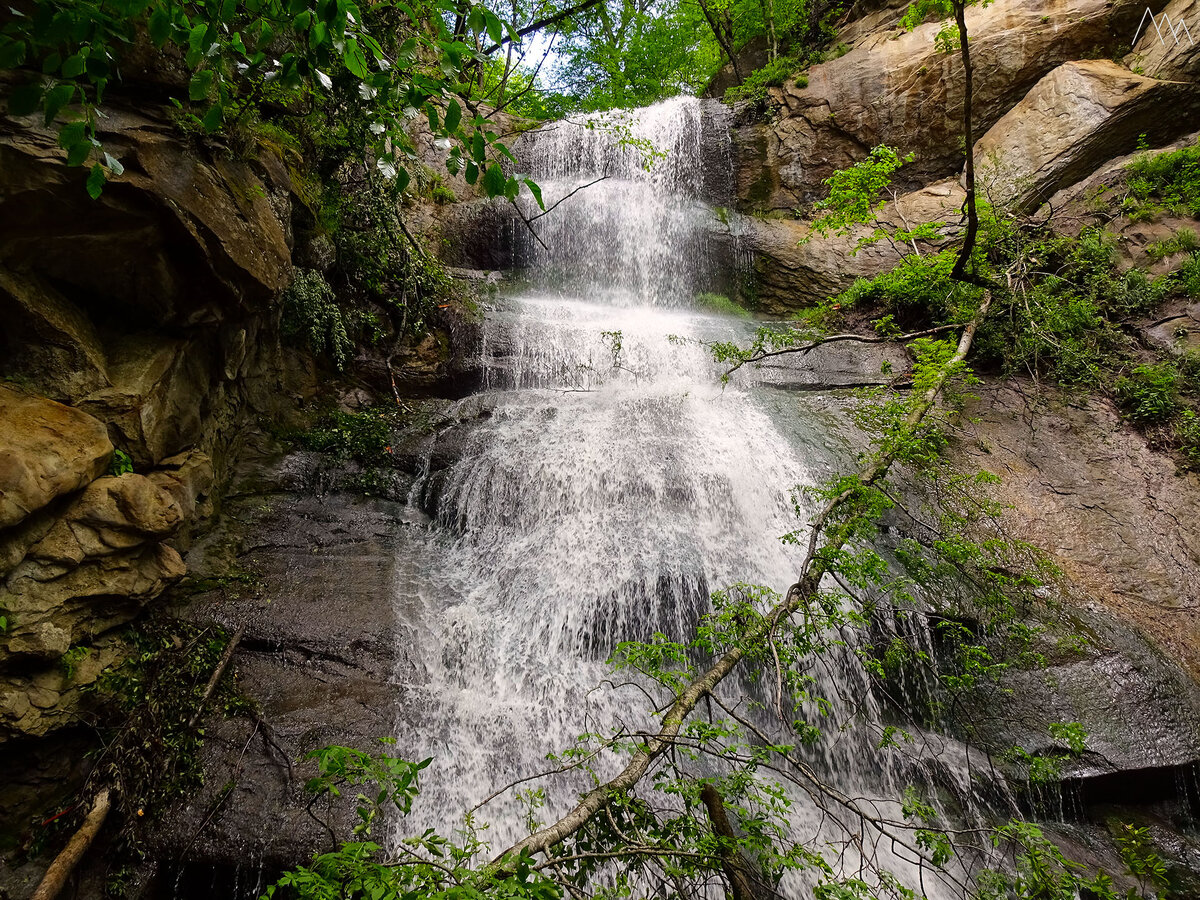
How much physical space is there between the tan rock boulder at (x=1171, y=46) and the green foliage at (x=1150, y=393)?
4.77 m

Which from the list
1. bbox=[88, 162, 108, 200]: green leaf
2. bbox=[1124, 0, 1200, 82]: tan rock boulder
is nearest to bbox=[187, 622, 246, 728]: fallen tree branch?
bbox=[88, 162, 108, 200]: green leaf

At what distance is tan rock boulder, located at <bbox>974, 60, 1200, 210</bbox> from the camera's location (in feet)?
26.3

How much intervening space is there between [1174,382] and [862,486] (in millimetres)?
5675

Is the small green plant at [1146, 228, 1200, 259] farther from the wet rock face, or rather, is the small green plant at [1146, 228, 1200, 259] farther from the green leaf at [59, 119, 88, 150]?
the green leaf at [59, 119, 88, 150]

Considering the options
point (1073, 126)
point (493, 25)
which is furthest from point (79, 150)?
point (1073, 126)

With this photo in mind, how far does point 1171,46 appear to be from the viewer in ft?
26.8

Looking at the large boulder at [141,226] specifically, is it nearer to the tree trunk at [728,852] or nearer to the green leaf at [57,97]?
the green leaf at [57,97]

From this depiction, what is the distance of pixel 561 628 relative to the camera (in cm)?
483

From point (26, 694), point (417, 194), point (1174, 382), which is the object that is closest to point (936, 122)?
point (1174, 382)

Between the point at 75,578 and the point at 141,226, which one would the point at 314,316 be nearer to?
the point at 141,226

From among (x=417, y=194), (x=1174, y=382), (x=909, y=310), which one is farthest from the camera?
(x=417, y=194)

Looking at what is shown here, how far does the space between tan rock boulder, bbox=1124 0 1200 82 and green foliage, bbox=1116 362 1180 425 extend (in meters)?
4.77

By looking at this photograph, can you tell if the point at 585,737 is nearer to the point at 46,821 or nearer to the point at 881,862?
the point at 881,862

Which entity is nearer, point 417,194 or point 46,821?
point 46,821
